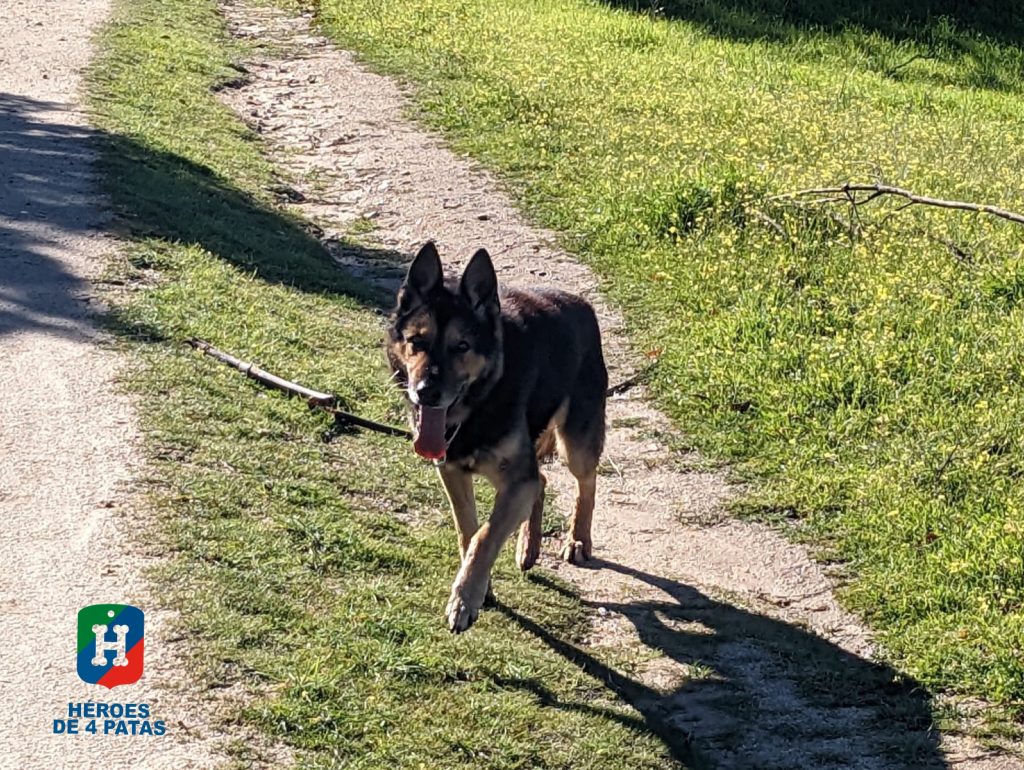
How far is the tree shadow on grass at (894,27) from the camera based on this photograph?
19.0 meters

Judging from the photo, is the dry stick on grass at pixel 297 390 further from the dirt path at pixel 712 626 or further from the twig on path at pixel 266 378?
→ the dirt path at pixel 712 626

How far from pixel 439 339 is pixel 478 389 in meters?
0.29

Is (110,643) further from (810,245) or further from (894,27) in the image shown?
(894,27)

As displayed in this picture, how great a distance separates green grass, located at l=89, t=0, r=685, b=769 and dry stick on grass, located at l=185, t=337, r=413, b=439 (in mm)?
88

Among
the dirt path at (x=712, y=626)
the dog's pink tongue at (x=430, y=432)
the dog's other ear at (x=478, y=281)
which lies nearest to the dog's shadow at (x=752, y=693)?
the dirt path at (x=712, y=626)

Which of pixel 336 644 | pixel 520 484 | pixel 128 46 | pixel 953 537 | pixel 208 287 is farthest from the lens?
pixel 128 46

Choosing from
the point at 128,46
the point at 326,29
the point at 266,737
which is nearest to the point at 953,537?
the point at 266,737

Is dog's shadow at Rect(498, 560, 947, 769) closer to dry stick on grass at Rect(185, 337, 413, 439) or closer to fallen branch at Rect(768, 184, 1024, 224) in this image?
dry stick on grass at Rect(185, 337, 413, 439)

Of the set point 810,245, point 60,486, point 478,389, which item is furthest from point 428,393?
point 810,245

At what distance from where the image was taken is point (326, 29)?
18.8 meters

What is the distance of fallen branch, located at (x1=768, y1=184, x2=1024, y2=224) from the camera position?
9148 millimetres

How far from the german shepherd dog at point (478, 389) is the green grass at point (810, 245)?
177cm

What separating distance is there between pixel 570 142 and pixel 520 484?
27.7ft

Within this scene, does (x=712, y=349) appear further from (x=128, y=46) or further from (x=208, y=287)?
(x=128, y=46)
